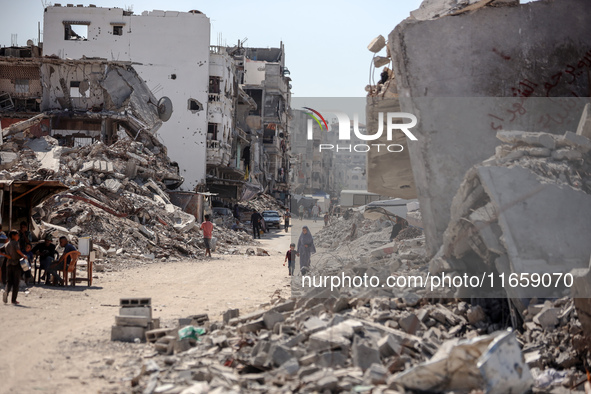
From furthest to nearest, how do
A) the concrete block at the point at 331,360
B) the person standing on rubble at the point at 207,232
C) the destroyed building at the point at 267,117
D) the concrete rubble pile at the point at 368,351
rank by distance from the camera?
the destroyed building at the point at 267,117 < the person standing on rubble at the point at 207,232 < the concrete block at the point at 331,360 < the concrete rubble pile at the point at 368,351

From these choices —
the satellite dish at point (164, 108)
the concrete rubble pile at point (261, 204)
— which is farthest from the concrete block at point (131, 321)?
the concrete rubble pile at point (261, 204)

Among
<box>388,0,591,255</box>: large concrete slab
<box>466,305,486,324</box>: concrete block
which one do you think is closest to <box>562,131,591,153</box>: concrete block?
<box>388,0,591,255</box>: large concrete slab

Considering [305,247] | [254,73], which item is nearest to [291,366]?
[305,247]

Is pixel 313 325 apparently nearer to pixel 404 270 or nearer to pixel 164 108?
pixel 404 270

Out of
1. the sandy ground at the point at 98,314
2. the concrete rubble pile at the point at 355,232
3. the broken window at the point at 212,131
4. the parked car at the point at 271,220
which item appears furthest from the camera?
the broken window at the point at 212,131

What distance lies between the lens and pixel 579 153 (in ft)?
27.3

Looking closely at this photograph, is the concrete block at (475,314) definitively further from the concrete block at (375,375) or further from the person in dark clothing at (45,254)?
the person in dark clothing at (45,254)

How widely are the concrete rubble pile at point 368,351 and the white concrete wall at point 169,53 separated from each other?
114ft

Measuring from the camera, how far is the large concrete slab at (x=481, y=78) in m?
10.5

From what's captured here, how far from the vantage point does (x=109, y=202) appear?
22.3 m

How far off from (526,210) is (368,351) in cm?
297

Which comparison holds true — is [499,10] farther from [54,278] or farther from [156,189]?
[156,189]

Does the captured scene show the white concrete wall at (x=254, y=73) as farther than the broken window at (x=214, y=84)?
Yes

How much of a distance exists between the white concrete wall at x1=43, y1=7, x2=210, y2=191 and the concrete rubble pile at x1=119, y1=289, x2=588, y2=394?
3464cm
